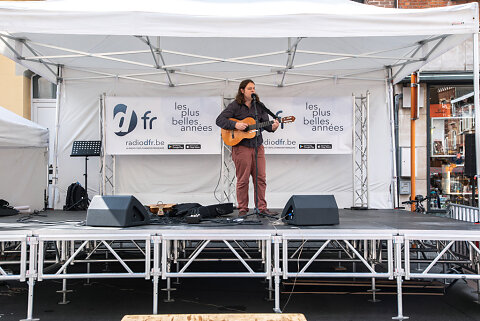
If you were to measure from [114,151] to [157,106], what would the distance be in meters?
0.98

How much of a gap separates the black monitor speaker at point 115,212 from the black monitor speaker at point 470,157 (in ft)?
10.8

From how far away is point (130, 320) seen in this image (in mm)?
2152

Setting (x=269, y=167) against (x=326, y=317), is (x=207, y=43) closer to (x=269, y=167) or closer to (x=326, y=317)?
(x=269, y=167)

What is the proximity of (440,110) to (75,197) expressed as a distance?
726cm

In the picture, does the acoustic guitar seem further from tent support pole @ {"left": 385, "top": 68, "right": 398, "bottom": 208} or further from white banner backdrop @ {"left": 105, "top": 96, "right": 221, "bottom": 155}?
tent support pole @ {"left": 385, "top": 68, "right": 398, "bottom": 208}

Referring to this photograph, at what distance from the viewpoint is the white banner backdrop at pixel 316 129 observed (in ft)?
22.0

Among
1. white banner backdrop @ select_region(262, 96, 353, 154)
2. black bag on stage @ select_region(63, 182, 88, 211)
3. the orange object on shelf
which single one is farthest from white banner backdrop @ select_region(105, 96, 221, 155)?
the orange object on shelf

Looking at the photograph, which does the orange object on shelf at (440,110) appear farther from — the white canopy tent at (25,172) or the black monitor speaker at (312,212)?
the white canopy tent at (25,172)

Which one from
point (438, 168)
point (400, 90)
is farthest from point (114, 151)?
point (438, 168)

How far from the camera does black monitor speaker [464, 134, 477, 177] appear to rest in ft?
14.1

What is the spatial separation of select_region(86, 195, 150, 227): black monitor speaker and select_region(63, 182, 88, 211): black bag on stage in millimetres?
2746

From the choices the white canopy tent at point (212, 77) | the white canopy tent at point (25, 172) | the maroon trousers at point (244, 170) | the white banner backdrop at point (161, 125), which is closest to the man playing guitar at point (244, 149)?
the maroon trousers at point (244, 170)

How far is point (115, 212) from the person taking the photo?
3746mm

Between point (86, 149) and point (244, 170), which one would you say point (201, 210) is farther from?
point (86, 149)
